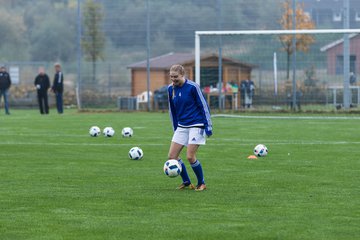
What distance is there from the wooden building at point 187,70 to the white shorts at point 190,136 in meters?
23.8

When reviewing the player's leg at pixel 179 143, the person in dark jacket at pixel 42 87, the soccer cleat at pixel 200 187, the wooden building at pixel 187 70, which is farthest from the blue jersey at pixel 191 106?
the person in dark jacket at pixel 42 87

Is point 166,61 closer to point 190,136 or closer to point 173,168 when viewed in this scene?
point 190,136

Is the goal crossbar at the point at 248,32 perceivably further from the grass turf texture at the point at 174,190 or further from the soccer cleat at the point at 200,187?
the soccer cleat at the point at 200,187

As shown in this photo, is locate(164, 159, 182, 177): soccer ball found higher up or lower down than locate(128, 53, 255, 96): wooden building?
lower down

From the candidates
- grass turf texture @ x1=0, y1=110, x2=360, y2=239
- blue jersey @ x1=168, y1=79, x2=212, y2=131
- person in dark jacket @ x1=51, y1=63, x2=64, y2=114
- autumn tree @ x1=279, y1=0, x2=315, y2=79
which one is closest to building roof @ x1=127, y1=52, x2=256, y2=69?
autumn tree @ x1=279, y1=0, x2=315, y2=79

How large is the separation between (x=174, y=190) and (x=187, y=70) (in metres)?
26.9

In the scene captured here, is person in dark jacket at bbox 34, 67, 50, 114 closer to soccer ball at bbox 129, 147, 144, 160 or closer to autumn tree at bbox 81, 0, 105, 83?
autumn tree at bbox 81, 0, 105, 83

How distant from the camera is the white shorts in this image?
13.6m

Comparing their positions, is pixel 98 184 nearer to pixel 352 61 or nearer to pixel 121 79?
pixel 352 61

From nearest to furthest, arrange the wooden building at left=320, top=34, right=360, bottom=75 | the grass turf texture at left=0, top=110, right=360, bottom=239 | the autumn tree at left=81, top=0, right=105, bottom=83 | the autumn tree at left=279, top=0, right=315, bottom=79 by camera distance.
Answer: the grass turf texture at left=0, top=110, right=360, bottom=239 → the wooden building at left=320, top=34, right=360, bottom=75 → the autumn tree at left=279, top=0, right=315, bottom=79 → the autumn tree at left=81, top=0, right=105, bottom=83

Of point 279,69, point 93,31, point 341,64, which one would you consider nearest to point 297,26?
point 279,69

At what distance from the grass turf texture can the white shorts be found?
754mm

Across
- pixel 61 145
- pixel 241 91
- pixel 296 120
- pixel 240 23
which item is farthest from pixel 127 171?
pixel 240 23

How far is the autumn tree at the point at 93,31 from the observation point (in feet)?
140
